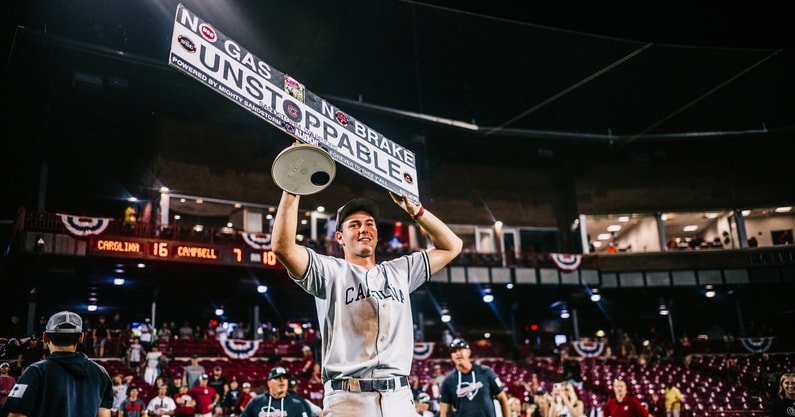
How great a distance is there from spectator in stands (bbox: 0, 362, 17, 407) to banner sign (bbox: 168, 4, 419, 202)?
8.12 metres

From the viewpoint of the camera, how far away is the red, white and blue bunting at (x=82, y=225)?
19406 mm

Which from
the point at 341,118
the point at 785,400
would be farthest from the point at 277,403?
the point at 785,400

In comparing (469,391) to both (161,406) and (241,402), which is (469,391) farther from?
(161,406)

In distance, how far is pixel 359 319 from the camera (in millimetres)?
3279

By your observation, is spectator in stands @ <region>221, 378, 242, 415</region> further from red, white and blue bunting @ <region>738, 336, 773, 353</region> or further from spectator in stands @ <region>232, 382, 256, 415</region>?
red, white and blue bunting @ <region>738, 336, 773, 353</region>

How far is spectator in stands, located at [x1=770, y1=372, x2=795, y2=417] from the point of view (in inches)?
316

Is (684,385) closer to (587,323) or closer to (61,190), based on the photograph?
(587,323)

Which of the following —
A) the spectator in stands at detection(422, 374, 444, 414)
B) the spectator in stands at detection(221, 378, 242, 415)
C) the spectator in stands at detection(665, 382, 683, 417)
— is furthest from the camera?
the spectator in stands at detection(665, 382, 683, 417)

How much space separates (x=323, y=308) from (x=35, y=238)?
753 inches

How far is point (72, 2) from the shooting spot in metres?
18.9

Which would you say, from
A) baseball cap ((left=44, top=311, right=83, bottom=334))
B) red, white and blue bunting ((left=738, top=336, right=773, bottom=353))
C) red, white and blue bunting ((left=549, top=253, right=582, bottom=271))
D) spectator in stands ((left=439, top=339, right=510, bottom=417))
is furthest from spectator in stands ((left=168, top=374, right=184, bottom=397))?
red, white and blue bunting ((left=738, top=336, right=773, bottom=353))

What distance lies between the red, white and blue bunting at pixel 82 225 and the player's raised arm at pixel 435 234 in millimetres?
18707

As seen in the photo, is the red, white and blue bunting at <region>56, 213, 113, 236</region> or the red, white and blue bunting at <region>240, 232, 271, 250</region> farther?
the red, white and blue bunting at <region>240, 232, 271, 250</region>

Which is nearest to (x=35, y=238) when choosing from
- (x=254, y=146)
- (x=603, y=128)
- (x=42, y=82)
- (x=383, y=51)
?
(x=42, y=82)
